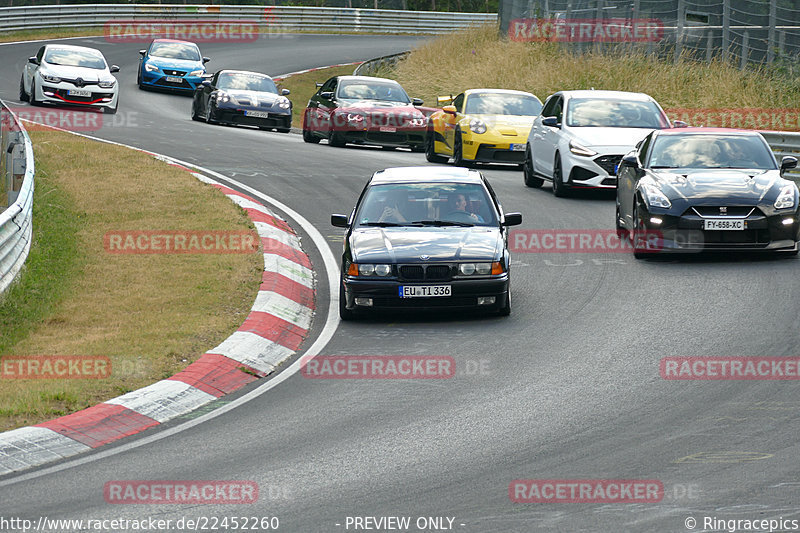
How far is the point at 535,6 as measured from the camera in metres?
41.3

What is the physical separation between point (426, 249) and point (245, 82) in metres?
20.8

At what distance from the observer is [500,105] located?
24125 millimetres

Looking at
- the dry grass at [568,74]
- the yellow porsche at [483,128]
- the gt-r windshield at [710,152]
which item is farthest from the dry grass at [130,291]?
the dry grass at [568,74]

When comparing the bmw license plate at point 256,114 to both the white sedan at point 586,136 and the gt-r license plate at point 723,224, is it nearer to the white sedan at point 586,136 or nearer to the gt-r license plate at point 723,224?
the white sedan at point 586,136

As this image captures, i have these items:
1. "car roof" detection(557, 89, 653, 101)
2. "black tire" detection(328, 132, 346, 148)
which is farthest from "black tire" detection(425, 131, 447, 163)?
"car roof" detection(557, 89, 653, 101)

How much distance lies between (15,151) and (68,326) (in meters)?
4.46

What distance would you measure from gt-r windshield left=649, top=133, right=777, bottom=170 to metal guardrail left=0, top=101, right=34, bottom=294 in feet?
24.3

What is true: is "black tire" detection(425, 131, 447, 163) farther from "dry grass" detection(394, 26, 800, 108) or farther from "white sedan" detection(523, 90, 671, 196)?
"dry grass" detection(394, 26, 800, 108)

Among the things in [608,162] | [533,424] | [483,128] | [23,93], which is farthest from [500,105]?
[533,424]

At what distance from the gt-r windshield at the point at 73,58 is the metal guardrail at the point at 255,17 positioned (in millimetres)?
21632

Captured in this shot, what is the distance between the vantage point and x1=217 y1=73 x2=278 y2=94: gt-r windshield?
31141mm

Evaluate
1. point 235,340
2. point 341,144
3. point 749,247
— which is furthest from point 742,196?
point 341,144

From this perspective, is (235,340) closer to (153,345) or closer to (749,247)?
(153,345)

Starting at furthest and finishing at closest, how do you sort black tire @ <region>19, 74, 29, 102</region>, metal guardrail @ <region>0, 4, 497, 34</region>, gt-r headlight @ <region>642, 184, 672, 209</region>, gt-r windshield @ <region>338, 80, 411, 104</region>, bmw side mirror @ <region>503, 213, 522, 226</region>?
metal guardrail @ <region>0, 4, 497, 34</region> → black tire @ <region>19, 74, 29, 102</region> → gt-r windshield @ <region>338, 80, 411, 104</region> → gt-r headlight @ <region>642, 184, 672, 209</region> → bmw side mirror @ <region>503, 213, 522, 226</region>
